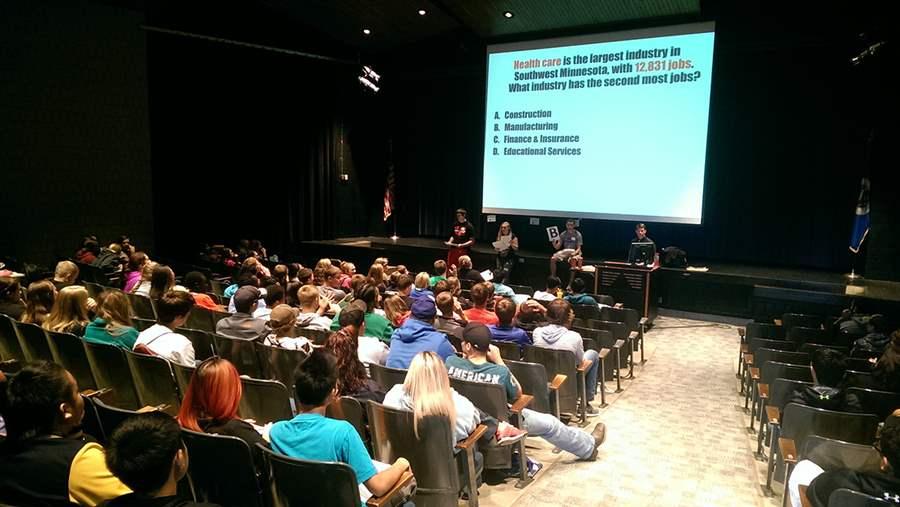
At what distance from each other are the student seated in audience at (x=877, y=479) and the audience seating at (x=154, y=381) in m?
3.22

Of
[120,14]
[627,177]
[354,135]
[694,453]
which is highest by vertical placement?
[120,14]

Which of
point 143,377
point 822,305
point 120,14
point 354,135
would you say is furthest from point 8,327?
point 354,135

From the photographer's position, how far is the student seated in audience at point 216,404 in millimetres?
2297

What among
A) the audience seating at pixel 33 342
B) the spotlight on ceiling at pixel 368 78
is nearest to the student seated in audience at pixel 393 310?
the audience seating at pixel 33 342

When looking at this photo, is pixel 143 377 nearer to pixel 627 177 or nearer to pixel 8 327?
pixel 8 327

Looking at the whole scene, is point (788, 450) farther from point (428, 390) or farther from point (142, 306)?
point (142, 306)

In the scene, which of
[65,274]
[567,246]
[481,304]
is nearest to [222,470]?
[481,304]

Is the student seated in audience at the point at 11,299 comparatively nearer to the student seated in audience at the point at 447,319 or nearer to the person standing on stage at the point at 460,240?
the student seated in audience at the point at 447,319

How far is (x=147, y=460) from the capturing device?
1.62 metres

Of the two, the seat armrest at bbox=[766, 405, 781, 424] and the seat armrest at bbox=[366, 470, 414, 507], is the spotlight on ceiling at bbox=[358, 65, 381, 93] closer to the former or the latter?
the seat armrest at bbox=[766, 405, 781, 424]

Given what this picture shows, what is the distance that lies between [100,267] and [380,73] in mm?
8487

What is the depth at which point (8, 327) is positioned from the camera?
4.15 metres

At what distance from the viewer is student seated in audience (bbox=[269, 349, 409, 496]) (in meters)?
2.25

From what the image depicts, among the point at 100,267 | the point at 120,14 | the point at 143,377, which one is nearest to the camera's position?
the point at 143,377
